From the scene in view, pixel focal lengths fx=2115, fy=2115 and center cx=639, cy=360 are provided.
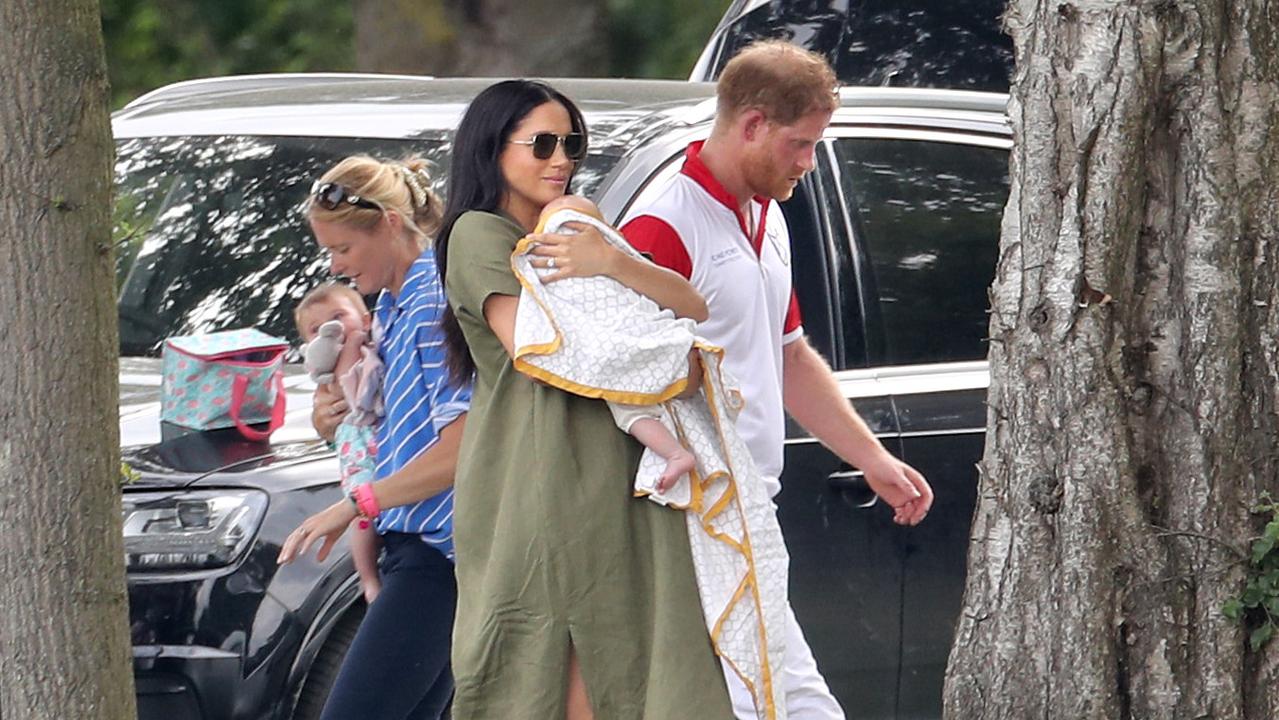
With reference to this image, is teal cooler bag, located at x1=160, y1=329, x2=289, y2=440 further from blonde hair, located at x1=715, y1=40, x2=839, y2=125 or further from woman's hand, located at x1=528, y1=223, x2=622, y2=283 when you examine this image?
woman's hand, located at x1=528, y1=223, x2=622, y2=283

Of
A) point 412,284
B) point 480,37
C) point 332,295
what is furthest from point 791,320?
point 480,37

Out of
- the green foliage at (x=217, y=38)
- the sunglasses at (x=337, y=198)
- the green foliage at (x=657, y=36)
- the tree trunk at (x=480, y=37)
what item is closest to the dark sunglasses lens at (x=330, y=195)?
the sunglasses at (x=337, y=198)

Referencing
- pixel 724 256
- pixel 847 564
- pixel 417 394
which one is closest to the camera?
pixel 417 394

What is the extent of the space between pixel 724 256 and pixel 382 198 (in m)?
0.66

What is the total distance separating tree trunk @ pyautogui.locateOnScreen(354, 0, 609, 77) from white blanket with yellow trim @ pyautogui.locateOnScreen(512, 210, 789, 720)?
748 centimetres

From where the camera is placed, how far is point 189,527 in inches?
170

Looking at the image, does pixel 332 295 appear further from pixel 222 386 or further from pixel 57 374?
pixel 57 374

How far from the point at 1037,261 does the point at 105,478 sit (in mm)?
1566

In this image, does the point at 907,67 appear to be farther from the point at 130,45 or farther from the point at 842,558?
the point at 130,45

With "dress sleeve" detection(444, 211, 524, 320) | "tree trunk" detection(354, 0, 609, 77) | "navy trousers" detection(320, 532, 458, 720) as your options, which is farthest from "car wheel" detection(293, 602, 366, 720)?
"tree trunk" detection(354, 0, 609, 77)

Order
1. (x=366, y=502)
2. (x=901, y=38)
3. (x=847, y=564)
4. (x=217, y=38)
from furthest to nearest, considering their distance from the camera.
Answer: (x=217, y=38) → (x=901, y=38) → (x=847, y=564) → (x=366, y=502)

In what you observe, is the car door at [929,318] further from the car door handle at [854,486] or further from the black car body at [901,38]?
the black car body at [901,38]

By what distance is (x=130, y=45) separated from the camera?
44.8 ft

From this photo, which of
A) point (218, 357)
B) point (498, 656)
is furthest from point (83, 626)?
point (218, 357)
